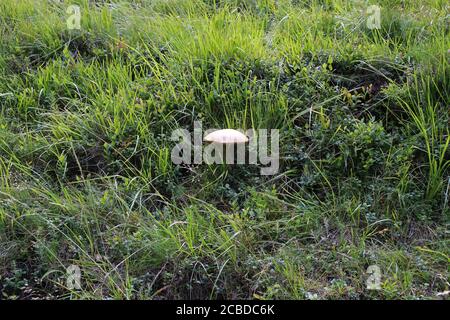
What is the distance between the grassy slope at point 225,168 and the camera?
12.2 ft

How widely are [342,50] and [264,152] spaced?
1276mm

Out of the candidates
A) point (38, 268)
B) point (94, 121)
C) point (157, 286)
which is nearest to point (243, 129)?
point (94, 121)

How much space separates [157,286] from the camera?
368 cm

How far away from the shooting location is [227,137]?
13.6 ft

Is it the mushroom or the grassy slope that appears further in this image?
the mushroom

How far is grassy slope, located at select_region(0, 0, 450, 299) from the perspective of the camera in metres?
3.71

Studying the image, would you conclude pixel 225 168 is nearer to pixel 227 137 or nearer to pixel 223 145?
pixel 223 145

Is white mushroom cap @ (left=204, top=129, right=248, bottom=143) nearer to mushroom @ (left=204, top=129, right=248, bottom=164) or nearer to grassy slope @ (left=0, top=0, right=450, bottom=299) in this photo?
mushroom @ (left=204, top=129, right=248, bottom=164)

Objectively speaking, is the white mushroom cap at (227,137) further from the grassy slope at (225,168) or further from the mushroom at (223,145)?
the grassy slope at (225,168)

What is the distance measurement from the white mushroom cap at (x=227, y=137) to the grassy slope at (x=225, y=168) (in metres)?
0.31

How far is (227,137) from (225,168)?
298 millimetres

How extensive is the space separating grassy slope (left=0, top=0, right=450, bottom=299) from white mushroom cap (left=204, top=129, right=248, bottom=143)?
308mm

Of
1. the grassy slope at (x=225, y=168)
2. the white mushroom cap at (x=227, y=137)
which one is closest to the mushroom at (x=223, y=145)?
the white mushroom cap at (x=227, y=137)

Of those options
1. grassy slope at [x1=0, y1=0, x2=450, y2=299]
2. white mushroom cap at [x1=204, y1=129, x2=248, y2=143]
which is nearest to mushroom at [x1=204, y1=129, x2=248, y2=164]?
white mushroom cap at [x1=204, y1=129, x2=248, y2=143]
